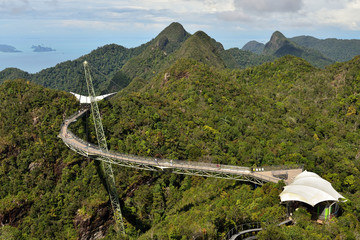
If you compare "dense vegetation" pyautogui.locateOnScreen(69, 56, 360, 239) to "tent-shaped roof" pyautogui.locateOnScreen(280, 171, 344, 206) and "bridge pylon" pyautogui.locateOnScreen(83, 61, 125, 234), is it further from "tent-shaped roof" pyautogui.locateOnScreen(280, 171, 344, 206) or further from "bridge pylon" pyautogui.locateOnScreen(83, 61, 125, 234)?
"bridge pylon" pyautogui.locateOnScreen(83, 61, 125, 234)

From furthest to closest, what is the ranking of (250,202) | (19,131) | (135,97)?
(135,97)
(19,131)
(250,202)

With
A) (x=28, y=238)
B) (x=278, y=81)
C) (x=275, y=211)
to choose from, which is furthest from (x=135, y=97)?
(x=278, y=81)

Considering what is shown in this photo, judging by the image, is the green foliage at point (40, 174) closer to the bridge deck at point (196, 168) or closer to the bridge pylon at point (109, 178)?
the bridge pylon at point (109, 178)

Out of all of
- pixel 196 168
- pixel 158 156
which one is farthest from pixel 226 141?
pixel 196 168

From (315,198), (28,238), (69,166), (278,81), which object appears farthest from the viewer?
(278,81)

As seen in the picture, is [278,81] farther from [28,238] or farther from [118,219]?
[28,238]
